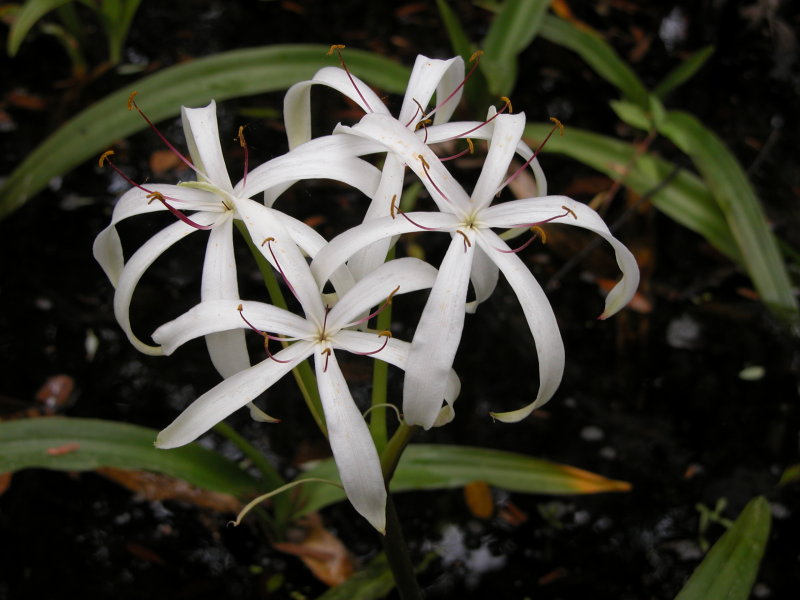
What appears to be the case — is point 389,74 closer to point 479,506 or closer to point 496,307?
point 496,307

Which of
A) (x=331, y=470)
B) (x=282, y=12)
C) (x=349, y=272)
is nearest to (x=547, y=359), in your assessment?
(x=349, y=272)

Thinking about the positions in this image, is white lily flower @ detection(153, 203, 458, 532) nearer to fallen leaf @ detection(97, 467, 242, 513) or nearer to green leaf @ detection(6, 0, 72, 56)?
fallen leaf @ detection(97, 467, 242, 513)

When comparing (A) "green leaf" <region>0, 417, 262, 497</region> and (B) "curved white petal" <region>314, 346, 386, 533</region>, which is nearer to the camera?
(B) "curved white petal" <region>314, 346, 386, 533</region>

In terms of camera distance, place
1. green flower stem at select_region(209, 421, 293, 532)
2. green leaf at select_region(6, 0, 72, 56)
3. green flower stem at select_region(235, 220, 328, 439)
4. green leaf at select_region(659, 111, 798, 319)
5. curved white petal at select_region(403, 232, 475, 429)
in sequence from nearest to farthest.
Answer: curved white petal at select_region(403, 232, 475, 429)
green flower stem at select_region(235, 220, 328, 439)
green flower stem at select_region(209, 421, 293, 532)
green leaf at select_region(659, 111, 798, 319)
green leaf at select_region(6, 0, 72, 56)

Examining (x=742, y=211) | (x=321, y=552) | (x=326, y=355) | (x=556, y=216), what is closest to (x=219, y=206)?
(x=326, y=355)

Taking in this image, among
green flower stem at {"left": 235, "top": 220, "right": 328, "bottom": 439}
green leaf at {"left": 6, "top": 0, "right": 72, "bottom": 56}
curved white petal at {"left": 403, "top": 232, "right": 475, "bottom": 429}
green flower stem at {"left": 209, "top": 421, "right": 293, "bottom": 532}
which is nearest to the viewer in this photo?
curved white petal at {"left": 403, "top": 232, "right": 475, "bottom": 429}

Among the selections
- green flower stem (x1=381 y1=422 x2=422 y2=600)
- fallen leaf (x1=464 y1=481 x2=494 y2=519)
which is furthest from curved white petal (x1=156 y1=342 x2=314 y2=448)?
fallen leaf (x1=464 y1=481 x2=494 y2=519)
